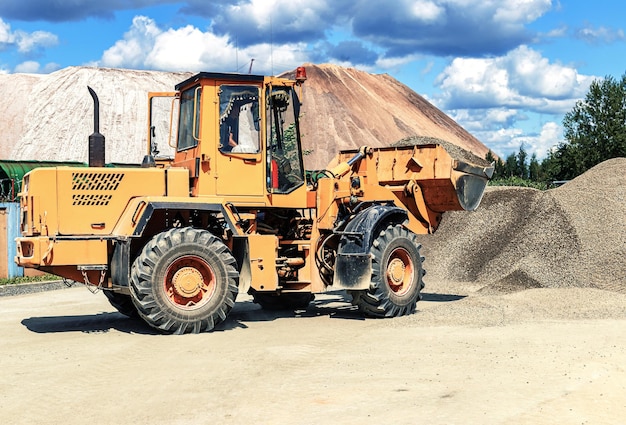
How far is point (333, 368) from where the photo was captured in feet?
26.8

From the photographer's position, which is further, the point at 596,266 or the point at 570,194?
the point at 570,194

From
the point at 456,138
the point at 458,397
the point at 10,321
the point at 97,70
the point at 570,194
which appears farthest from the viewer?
the point at 456,138

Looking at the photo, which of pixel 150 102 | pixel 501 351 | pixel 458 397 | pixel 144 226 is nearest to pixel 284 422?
pixel 458 397

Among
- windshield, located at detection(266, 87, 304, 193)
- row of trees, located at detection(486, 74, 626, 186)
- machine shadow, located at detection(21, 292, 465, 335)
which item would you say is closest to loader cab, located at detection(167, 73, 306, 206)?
windshield, located at detection(266, 87, 304, 193)

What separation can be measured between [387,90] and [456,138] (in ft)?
34.7

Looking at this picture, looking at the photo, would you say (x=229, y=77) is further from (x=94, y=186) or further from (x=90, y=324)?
(x=90, y=324)

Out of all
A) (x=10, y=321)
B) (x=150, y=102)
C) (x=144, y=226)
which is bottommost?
(x=10, y=321)

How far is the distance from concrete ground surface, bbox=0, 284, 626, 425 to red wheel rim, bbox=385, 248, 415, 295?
1.67ft

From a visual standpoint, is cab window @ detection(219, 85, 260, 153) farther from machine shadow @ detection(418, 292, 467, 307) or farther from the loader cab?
machine shadow @ detection(418, 292, 467, 307)

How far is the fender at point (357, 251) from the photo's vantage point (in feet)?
38.1

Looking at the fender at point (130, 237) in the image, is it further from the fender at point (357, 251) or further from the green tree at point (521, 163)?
the green tree at point (521, 163)

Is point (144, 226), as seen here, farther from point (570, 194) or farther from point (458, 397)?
point (570, 194)

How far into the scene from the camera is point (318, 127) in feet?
263

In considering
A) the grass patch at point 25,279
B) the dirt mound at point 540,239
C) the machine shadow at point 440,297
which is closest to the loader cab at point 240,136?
the machine shadow at point 440,297
